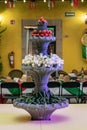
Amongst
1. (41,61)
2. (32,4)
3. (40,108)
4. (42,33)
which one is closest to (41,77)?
(41,61)

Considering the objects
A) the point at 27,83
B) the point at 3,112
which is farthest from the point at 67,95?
the point at 3,112

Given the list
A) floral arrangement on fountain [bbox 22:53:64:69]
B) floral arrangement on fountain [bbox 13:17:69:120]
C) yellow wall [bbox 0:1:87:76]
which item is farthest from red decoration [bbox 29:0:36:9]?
floral arrangement on fountain [bbox 22:53:64:69]

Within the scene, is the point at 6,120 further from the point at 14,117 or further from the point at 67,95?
the point at 67,95

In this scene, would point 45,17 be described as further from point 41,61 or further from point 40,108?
point 40,108

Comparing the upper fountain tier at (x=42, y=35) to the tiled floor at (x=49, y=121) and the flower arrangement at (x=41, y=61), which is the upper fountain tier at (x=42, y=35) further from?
the tiled floor at (x=49, y=121)

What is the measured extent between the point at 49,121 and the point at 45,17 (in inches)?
347

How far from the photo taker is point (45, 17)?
11883 mm

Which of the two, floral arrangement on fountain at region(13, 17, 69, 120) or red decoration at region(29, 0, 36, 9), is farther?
red decoration at region(29, 0, 36, 9)

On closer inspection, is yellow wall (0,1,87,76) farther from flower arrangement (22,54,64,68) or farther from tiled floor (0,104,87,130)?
flower arrangement (22,54,64,68)

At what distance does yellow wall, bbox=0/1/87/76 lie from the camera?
11.9 meters

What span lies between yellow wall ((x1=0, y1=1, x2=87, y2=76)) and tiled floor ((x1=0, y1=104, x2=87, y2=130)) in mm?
8080

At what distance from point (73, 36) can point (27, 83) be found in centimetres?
507

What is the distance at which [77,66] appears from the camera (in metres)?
12.0

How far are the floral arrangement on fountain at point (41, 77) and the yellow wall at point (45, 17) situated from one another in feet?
27.9
